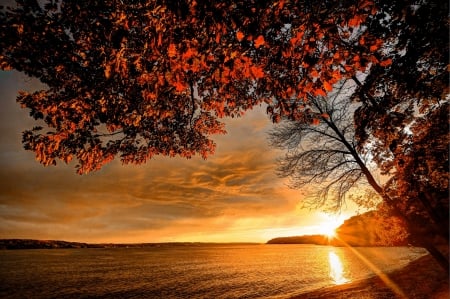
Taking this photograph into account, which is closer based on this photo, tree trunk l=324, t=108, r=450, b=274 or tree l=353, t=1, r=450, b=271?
tree l=353, t=1, r=450, b=271

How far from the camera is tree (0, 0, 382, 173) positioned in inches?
182

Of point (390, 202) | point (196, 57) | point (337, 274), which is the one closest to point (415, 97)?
point (196, 57)

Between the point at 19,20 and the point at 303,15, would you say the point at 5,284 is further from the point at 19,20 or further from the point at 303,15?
the point at 303,15

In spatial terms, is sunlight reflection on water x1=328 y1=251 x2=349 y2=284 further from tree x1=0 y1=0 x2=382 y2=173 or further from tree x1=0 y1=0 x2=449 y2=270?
tree x1=0 y1=0 x2=382 y2=173

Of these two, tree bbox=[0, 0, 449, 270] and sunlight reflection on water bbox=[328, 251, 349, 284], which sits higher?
tree bbox=[0, 0, 449, 270]

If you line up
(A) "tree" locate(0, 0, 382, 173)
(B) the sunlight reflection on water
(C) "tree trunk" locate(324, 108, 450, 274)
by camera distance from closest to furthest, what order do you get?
(A) "tree" locate(0, 0, 382, 173), (C) "tree trunk" locate(324, 108, 450, 274), (B) the sunlight reflection on water

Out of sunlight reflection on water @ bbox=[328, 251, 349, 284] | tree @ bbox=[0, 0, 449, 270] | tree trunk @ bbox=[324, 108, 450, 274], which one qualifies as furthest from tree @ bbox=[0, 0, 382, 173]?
sunlight reflection on water @ bbox=[328, 251, 349, 284]

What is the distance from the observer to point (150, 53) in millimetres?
5590

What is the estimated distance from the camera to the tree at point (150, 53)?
4633 millimetres

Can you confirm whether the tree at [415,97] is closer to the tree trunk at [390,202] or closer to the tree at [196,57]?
the tree at [196,57]

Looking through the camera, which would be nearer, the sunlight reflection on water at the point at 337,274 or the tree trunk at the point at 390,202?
the tree trunk at the point at 390,202

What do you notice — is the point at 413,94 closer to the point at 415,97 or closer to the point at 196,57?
the point at 415,97

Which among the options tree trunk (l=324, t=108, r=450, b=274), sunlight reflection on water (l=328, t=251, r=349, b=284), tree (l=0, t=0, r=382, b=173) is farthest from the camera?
sunlight reflection on water (l=328, t=251, r=349, b=284)

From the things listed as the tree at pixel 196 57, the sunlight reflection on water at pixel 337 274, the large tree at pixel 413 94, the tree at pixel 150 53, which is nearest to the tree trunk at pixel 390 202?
the large tree at pixel 413 94
